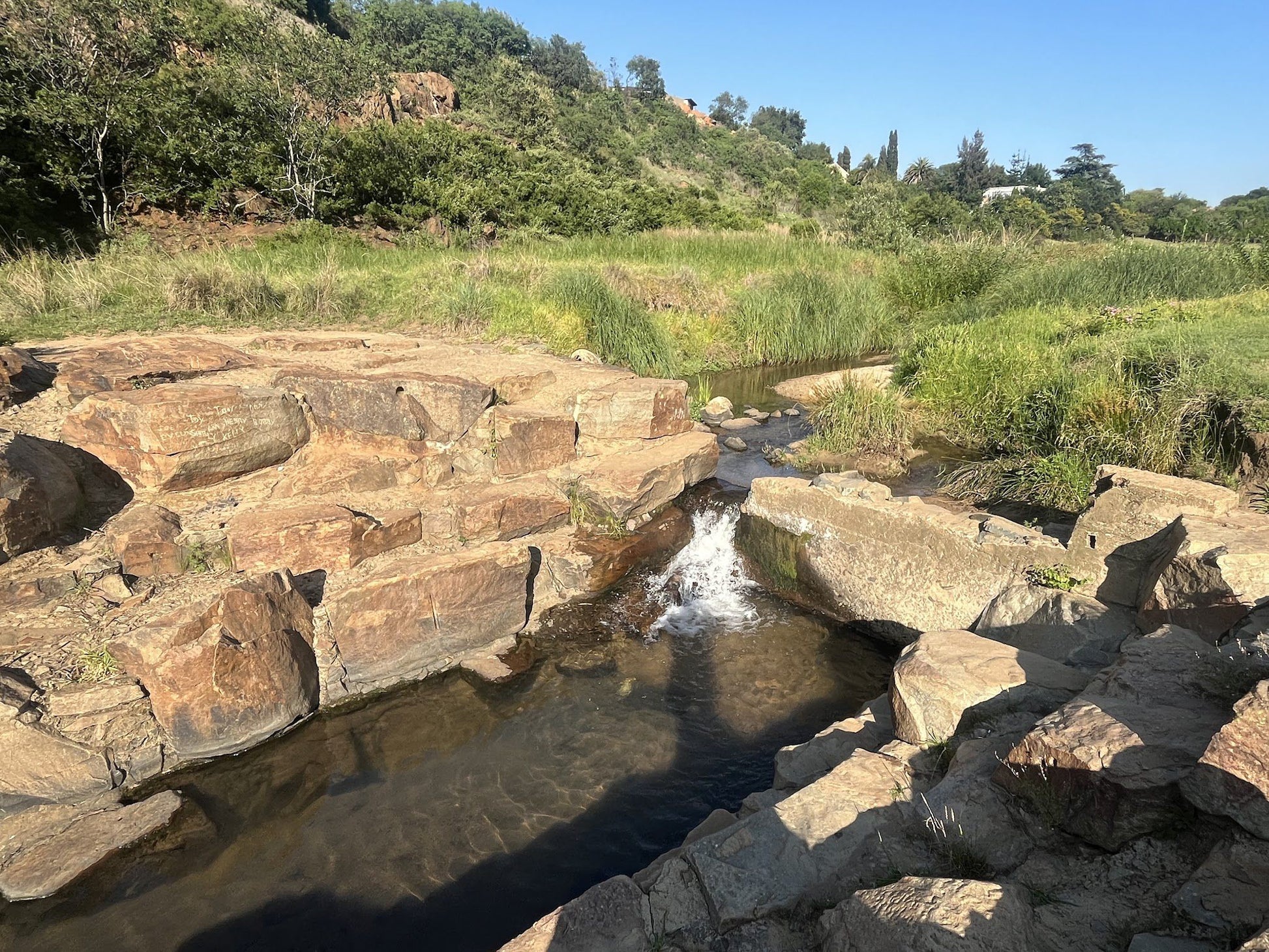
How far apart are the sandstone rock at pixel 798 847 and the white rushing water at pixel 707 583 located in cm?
220

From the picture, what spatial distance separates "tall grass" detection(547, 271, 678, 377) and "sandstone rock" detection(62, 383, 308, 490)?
17.1 feet

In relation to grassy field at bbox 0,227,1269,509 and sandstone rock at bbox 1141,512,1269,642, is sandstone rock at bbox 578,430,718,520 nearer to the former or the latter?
grassy field at bbox 0,227,1269,509

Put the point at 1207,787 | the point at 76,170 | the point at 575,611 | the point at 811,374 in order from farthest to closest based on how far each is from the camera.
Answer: the point at 76,170 → the point at 811,374 → the point at 575,611 → the point at 1207,787

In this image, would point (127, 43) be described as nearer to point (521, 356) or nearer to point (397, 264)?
point (397, 264)

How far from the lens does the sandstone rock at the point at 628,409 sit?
20.7ft

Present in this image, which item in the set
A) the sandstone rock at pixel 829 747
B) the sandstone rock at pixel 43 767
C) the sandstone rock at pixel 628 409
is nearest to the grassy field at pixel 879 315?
the sandstone rock at pixel 628 409

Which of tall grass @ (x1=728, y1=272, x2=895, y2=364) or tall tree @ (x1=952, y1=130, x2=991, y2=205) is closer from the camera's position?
tall grass @ (x1=728, y1=272, x2=895, y2=364)

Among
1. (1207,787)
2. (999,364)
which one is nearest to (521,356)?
(999,364)

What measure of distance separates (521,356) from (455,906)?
18.2 feet

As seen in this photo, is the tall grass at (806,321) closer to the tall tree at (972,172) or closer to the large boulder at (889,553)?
the large boulder at (889,553)

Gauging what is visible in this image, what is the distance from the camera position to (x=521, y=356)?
751cm

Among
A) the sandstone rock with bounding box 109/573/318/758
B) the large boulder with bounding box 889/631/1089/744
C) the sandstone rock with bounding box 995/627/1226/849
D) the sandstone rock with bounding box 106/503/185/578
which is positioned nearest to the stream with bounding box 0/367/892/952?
the sandstone rock with bounding box 109/573/318/758

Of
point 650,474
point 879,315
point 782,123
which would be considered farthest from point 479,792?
point 782,123

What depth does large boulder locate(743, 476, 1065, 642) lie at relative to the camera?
14.3 feet
